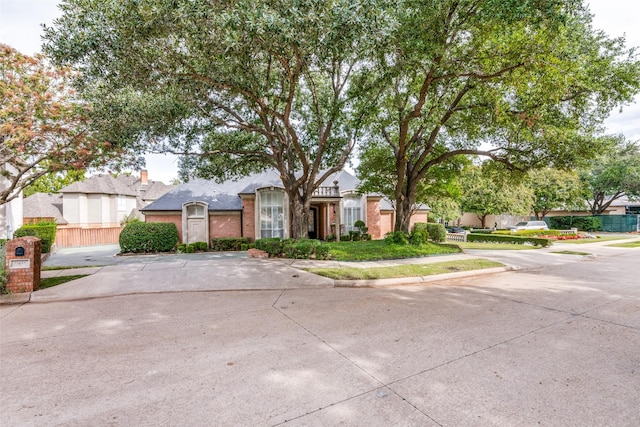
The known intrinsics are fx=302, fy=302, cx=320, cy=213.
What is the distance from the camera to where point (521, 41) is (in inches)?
317

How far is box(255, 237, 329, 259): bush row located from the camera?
1202 cm

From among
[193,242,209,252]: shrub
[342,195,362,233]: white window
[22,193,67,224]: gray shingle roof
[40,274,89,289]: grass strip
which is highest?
[22,193,67,224]: gray shingle roof

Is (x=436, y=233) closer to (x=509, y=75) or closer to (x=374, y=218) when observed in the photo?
(x=374, y=218)

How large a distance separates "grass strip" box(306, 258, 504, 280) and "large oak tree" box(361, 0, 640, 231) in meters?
5.13

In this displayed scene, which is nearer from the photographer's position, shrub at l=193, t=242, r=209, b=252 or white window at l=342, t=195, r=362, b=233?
shrub at l=193, t=242, r=209, b=252

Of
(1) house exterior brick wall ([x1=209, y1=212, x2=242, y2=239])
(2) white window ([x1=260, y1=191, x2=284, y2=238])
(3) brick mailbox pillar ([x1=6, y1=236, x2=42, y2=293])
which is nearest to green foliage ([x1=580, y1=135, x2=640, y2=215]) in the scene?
(2) white window ([x1=260, y1=191, x2=284, y2=238])

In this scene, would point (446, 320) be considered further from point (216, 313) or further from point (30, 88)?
point (30, 88)

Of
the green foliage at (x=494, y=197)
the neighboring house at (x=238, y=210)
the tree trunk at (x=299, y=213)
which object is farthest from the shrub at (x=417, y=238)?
the green foliage at (x=494, y=197)

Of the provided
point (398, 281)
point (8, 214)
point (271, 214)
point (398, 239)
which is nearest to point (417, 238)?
point (398, 239)

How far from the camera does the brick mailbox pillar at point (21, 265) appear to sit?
7121mm

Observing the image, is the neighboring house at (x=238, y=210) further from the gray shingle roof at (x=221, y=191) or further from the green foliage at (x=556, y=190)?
the green foliage at (x=556, y=190)

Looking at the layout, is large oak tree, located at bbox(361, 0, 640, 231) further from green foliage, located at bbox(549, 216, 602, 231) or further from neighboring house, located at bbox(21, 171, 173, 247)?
green foliage, located at bbox(549, 216, 602, 231)

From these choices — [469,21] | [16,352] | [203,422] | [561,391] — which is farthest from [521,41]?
[16,352]

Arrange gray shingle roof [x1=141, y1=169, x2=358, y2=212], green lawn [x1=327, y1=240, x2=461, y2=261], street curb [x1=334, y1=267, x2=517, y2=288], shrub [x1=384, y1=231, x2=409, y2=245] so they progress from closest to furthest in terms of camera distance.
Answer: street curb [x1=334, y1=267, x2=517, y2=288]
green lawn [x1=327, y1=240, x2=461, y2=261]
shrub [x1=384, y1=231, x2=409, y2=245]
gray shingle roof [x1=141, y1=169, x2=358, y2=212]
